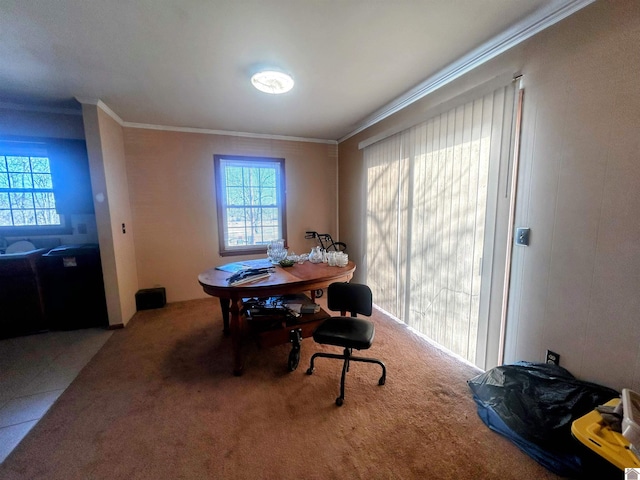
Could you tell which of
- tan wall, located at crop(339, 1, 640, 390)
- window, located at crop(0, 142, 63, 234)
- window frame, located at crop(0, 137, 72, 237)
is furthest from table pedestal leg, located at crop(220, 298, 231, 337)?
tan wall, located at crop(339, 1, 640, 390)

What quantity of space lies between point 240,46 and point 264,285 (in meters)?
1.74

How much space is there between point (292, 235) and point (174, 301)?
6.59 feet

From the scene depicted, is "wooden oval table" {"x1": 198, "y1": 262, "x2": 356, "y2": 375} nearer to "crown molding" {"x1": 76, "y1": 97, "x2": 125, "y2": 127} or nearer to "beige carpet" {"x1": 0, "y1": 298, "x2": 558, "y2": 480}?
"beige carpet" {"x1": 0, "y1": 298, "x2": 558, "y2": 480}

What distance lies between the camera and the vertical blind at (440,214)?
192cm

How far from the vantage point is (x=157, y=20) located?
1.53 meters

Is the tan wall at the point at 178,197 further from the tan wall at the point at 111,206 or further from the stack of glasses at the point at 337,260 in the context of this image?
the stack of glasses at the point at 337,260

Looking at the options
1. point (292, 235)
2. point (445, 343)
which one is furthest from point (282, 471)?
point (292, 235)

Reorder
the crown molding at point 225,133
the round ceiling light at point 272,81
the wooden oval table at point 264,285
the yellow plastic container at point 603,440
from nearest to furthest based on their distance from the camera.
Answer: the yellow plastic container at point 603,440 → the wooden oval table at point 264,285 → the round ceiling light at point 272,81 → the crown molding at point 225,133

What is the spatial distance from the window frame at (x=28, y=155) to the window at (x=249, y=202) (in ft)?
5.94

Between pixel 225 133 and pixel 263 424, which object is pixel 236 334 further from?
pixel 225 133

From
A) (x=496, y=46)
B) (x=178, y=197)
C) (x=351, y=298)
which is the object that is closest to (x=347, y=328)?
(x=351, y=298)

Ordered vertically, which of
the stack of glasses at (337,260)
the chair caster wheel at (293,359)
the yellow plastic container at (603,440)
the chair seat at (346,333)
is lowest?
the chair caster wheel at (293,359)

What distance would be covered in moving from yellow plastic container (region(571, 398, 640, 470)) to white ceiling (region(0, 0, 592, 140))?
2096 millimetres

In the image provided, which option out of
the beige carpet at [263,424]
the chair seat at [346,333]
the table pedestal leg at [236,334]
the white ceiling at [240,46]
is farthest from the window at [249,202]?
the chair seat at [346,333]
